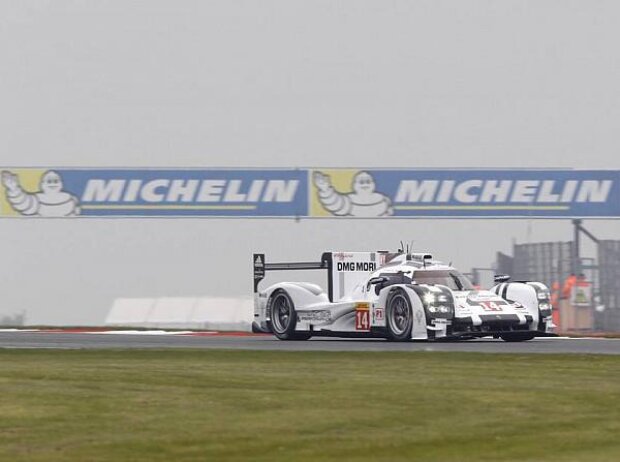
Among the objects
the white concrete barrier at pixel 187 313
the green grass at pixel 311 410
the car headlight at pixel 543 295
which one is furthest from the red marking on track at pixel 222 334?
the green grass at pixel 311 410

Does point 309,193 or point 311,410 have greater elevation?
point 309,193

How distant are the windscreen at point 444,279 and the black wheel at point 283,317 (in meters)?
2.27

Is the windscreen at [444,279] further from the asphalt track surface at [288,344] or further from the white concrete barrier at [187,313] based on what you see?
the white concrete barrier at [187,313]

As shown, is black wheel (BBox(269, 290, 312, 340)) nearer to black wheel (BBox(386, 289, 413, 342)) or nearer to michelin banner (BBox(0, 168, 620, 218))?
black wheel (BBox(386, 289, 413, 342))

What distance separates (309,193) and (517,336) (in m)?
7.64

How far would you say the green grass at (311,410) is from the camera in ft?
30.8

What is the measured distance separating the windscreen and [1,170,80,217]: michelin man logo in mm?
9662

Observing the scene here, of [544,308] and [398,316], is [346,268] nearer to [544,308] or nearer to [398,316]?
[398,316]

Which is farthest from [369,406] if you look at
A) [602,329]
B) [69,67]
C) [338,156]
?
[69,67]

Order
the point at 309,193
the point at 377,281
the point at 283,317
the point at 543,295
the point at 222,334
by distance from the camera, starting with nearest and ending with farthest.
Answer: the point at 543,295, the point at 377,281, the point at 283,317, the point at 222,334, the point at 309,193

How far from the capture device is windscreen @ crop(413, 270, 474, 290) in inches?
848

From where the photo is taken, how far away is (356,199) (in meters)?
28.6

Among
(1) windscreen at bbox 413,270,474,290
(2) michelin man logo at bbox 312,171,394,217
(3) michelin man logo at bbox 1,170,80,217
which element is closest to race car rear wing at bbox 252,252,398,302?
(1) windscreen at bbox 413,270,474,290

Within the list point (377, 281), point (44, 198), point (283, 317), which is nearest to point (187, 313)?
point (44, 198)
